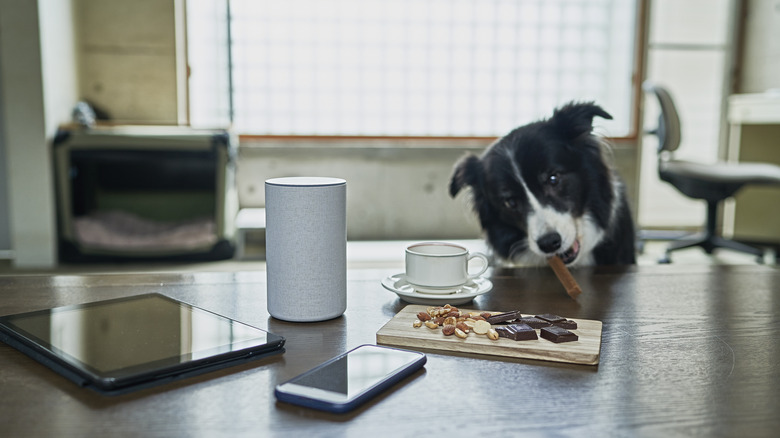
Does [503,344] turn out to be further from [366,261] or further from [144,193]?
[144,193]

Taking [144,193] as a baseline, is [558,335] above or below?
above

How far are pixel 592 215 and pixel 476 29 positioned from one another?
9.45ft

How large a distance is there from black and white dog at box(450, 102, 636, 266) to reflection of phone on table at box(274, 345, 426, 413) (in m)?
0.92

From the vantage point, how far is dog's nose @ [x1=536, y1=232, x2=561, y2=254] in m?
1.55

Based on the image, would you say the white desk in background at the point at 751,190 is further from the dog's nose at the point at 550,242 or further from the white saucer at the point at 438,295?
the white saucer at the point at 438,295

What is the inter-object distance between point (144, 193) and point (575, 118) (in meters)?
2.38

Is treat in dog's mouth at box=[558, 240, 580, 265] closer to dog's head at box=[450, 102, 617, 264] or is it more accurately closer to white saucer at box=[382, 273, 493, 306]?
dog's head at box=[450, 102, 617, 264]

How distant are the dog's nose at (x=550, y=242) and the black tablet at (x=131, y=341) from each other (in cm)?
92

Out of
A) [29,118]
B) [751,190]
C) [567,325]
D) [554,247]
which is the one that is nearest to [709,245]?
[751,190]

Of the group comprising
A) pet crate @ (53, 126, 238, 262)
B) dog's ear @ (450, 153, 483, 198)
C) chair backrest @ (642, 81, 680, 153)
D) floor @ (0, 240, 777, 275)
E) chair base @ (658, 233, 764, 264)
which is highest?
chair backrest @ (642, 81, 680, 153)

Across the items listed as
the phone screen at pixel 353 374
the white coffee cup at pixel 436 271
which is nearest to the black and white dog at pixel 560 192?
the white coffee cup at pixel 436 271

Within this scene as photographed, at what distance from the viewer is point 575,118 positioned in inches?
66.3

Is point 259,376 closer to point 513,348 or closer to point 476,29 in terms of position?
point 513,348

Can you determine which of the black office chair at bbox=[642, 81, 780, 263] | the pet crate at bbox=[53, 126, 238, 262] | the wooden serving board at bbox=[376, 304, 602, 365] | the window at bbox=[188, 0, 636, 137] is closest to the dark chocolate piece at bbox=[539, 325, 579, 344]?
the wooden serving board at bbox=[376, 304, 602, 365]
